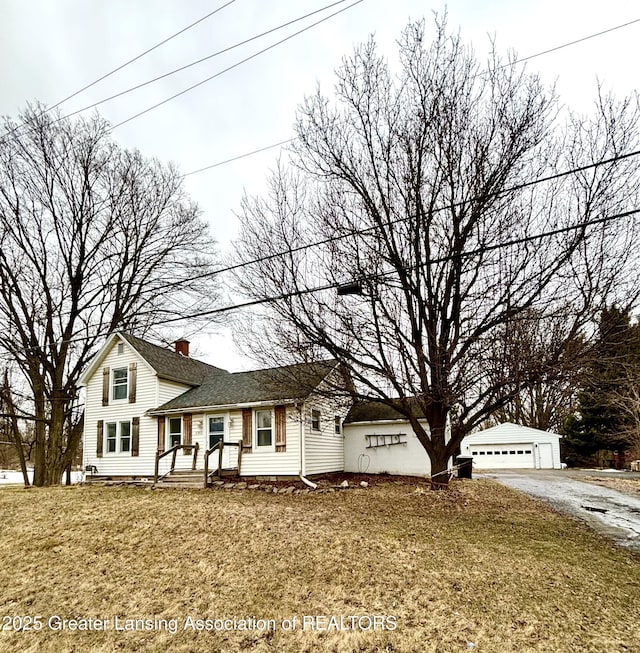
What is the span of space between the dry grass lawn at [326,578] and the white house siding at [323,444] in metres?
4.45

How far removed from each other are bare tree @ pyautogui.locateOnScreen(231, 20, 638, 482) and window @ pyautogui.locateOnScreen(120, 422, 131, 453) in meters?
9.12

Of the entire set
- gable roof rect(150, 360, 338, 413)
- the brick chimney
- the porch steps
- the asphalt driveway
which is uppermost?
the brick chimney

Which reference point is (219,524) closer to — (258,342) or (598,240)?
(258,342)

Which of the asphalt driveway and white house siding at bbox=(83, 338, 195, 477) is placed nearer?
the asphalt driveway

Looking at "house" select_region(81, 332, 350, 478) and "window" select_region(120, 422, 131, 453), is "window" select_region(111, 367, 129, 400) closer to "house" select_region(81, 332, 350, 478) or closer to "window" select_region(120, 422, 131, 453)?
"house" select_region(81, 332, 350, 478)

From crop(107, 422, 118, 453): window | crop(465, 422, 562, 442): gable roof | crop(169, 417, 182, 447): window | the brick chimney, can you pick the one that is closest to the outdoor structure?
crop(169, 417, 182, 447): window

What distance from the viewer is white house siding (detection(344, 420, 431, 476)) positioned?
54.9 ft

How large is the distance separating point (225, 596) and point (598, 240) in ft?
29.1

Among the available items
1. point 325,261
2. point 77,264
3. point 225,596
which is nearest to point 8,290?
point 77,264

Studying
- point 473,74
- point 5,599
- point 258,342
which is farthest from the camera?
point 258,342

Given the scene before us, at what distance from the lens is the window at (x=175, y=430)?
17.2 metres

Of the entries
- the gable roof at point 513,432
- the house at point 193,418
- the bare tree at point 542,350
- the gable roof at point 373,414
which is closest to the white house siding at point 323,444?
the house at point 193,418

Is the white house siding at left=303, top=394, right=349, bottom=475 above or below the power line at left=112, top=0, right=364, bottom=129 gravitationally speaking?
below

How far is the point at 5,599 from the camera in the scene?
21.8 ft
